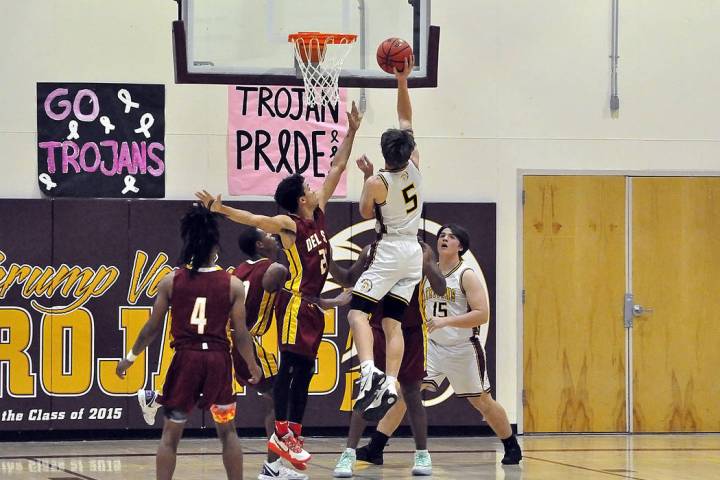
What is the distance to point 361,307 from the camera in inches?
336

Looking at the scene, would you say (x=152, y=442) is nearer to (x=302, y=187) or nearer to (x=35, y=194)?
(x=35, y=194)

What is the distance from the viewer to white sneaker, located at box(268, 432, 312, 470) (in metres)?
8.36

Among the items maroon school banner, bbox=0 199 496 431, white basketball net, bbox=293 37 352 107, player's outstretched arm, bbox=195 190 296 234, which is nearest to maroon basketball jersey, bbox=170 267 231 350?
player's outstretched arm, bbox=195 190 296 234

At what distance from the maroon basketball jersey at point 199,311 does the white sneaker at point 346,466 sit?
83.5 inches

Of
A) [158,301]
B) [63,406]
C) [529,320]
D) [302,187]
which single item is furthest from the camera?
[529,320]

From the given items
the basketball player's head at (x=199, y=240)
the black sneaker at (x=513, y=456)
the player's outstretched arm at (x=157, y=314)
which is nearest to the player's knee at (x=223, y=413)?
the player's outstretched arm at (x=157, y=314)

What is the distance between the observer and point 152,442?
38.5ft

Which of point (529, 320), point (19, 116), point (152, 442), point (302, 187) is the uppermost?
point (19, 116)

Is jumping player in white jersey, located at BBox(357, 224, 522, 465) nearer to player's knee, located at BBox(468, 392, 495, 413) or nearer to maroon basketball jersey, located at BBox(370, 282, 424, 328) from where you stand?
player's knee, located at BBox(468, 392, 495, 413)

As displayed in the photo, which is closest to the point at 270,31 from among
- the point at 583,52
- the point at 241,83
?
the point at 241,83

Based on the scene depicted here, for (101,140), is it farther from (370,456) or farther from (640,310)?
(640,310)

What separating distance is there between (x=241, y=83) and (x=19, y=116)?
241cm

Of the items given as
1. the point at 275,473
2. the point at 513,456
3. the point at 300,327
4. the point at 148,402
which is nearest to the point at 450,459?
the point at 513,456

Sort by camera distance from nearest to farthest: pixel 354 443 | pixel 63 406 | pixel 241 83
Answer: pixel 354 443
pixel 241 83
pixel 63 406
